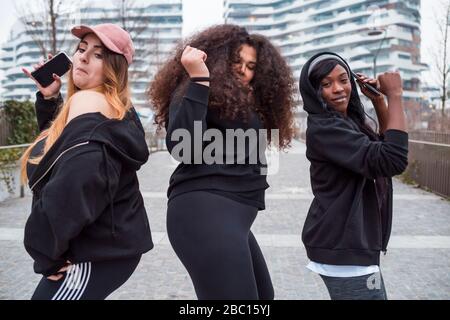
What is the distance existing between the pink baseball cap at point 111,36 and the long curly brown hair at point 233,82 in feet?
0.74

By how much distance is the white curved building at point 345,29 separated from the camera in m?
81.2

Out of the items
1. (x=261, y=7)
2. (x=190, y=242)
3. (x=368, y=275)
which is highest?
(x=261, y=7)

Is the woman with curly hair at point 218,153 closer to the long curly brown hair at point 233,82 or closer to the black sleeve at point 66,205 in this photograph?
the long curly brown hair at point 233,82

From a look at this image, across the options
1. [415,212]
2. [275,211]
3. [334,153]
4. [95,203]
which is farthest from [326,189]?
[415,212]

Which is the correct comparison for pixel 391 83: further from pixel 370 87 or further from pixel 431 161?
pixel 431 161

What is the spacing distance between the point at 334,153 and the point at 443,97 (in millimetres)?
15329

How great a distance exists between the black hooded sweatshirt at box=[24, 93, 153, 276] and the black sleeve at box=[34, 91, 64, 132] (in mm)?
566

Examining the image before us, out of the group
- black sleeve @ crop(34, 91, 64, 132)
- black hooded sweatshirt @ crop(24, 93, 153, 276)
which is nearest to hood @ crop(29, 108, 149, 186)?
black hooded sweatshirt @ crop(24, 93, 153, 276)

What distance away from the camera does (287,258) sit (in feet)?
16.6

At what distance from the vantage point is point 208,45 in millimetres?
2193

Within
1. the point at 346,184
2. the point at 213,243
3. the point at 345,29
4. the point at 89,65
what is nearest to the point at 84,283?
the point at 213,243

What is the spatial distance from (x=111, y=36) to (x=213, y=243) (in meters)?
1.05

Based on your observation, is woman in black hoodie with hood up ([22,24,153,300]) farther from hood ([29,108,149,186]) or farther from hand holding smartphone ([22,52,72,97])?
hand holding smartphone ([22,52,72,97])

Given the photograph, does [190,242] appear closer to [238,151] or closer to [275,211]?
[238,151]
